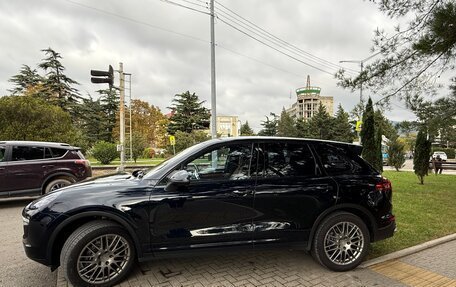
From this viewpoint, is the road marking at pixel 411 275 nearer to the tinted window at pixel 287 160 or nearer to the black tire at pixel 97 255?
the tinted window at pixel 287 160

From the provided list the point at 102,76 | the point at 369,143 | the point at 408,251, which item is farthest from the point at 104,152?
the point at 408,251

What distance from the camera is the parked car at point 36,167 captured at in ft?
22.0

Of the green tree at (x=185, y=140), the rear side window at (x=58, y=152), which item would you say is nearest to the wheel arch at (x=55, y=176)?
the rear side window at (x=58, y=152)

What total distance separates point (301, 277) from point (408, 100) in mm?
6862

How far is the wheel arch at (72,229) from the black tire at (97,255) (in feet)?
0.26

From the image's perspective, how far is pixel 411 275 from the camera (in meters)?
3.28

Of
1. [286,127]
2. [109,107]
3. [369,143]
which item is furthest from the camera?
[286,127]

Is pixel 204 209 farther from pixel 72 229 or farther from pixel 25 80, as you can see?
pixel 25 80

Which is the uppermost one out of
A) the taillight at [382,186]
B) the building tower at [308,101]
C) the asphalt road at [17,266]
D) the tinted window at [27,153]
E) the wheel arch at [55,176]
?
the building tower at [308,101]

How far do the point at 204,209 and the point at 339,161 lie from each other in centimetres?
198

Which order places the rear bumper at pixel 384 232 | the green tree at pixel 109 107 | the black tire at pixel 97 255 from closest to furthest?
the black tire at pixel 97 255
the rear bumper at pixel 384 232
the green tree at pixel 109 107

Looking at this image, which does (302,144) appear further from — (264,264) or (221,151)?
(264,264)

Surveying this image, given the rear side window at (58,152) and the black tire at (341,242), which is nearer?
the black tire at (341,242)

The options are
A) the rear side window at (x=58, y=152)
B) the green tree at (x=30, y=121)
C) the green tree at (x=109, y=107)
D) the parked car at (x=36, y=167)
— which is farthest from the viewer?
the green tree at (x=109, y=107)
